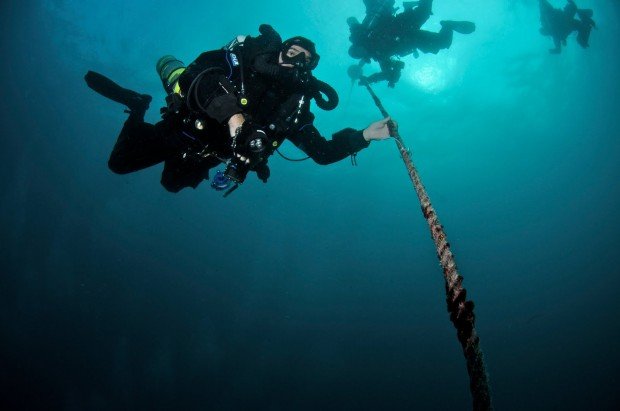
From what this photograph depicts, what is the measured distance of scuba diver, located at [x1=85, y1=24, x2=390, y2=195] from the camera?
115 inches

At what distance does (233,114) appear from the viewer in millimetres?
2824

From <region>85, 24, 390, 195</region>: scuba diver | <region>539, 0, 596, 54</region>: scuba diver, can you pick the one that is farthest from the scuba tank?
<region>539, 0, 596, 54</region>: scuba diver

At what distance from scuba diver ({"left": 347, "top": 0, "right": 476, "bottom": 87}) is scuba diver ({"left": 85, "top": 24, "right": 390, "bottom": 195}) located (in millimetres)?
4956

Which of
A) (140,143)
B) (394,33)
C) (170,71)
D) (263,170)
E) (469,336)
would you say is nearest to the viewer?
(469,336)

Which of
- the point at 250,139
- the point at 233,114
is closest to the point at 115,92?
the point at 233,114

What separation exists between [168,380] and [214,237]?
75.6 ft

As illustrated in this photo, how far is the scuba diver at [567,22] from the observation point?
12117 mm

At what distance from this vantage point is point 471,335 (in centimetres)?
143

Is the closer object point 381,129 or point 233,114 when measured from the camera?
point 233,114

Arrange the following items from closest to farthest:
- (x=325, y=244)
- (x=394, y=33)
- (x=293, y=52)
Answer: (x=293, y=52) → (x=394, y=33) → (x=325, y=244)

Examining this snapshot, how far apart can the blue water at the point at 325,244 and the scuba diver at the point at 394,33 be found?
39.8 feet

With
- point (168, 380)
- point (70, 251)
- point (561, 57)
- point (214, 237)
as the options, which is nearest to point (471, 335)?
point (561, 57)

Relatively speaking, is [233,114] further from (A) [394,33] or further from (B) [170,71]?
(A) [394,33]

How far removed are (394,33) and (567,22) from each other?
352 inches
